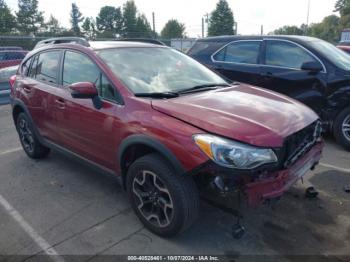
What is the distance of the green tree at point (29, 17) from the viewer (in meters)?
55.1

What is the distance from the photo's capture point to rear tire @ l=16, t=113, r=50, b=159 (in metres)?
5.12

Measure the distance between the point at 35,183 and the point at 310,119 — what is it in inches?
135

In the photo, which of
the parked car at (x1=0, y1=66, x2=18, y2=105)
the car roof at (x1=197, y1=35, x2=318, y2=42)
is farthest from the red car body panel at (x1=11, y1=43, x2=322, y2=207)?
the parked car at (x1=0, y1=66, x2=18, y2=105)

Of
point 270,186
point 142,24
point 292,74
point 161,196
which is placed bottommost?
point 161,196

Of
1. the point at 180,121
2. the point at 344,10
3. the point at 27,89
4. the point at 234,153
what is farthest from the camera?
the point at 344,10

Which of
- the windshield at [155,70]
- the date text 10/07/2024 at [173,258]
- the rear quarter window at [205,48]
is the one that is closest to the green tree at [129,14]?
the rear quarter window at [205,48]

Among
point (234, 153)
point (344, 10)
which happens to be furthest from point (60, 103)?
point (344, 10)

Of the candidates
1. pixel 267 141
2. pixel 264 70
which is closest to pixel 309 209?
pixel 267 141

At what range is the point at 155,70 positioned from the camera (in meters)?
3.79

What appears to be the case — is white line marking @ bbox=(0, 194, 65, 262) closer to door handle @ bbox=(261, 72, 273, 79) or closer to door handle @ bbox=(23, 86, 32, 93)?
door handle @ bbox=(23, 86, 32, 93)

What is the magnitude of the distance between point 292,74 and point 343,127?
1.22 m

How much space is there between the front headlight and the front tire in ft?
1.24

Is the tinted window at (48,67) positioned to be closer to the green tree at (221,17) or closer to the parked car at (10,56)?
the parked car at (10,56)

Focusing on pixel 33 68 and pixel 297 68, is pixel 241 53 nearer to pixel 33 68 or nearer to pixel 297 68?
pixel 297 68
